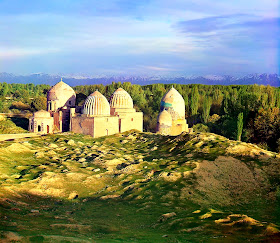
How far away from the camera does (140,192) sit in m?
15.7

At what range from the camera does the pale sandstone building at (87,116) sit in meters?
29.3

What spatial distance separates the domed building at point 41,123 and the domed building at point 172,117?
31.1ft

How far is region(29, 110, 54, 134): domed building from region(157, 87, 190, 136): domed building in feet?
31.1

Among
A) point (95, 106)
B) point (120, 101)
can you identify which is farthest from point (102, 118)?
point (120, 101)

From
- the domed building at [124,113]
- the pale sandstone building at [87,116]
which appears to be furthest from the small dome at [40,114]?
the domed building at [124,113]

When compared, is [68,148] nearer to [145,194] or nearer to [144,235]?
[145,194]

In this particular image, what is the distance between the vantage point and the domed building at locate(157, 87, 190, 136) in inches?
1293

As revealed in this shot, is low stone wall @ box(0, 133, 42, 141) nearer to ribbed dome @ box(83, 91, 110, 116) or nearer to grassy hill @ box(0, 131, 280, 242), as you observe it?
grassy hill @ box(0, 131, 280, 242)

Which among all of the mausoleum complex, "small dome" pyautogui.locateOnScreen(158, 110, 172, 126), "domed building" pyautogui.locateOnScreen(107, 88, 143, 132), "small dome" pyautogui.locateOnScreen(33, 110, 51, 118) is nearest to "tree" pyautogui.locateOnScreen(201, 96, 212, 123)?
the mausoleum complex

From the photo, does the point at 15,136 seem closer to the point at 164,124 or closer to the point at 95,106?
the point at 95,106

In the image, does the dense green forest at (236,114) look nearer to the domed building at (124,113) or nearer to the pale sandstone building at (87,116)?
the domed building at (124,113)

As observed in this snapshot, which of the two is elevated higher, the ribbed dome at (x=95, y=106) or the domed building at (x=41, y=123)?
the ribbed dome at (x=95, y=106)

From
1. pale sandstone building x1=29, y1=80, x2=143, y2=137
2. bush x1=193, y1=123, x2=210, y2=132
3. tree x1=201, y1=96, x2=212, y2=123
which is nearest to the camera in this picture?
pale sandstone building x1=29, y1=80, x2=143, y2=137

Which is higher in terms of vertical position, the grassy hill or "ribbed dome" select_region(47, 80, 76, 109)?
"ribbed dome" select_region(47, 80, 76, 109)
